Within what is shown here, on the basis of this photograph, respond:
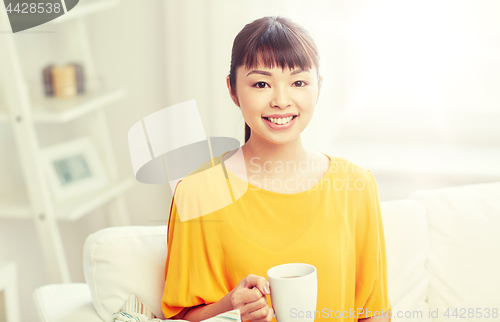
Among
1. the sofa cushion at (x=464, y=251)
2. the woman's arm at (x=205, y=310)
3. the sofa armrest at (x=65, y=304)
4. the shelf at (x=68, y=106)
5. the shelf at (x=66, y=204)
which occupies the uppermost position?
the shelf at (x=68, y=106)

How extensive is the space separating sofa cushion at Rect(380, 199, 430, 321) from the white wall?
0.70m

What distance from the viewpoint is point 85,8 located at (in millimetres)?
1396

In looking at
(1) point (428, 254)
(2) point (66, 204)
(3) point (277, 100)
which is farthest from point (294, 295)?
(2) point (66, 204)

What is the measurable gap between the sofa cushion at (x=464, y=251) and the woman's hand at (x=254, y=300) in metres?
0.67

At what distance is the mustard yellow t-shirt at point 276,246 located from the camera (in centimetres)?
82

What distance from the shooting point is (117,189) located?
4.95ft

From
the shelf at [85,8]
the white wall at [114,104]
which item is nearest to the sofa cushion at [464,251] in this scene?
the white wall at [114,104]

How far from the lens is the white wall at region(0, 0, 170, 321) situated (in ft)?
4.57

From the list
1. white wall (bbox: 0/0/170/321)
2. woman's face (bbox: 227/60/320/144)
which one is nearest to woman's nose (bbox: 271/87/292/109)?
woman's face (bbox: 227/60/320/144)

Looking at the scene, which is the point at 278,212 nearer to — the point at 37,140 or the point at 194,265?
the point at 194,265

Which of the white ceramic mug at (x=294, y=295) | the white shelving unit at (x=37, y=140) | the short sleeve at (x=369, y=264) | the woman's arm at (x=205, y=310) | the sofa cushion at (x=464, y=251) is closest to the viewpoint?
the white ceramic mug at (x=294, y=295)

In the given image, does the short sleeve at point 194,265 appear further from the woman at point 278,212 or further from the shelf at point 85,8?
the shelf at point 85,8

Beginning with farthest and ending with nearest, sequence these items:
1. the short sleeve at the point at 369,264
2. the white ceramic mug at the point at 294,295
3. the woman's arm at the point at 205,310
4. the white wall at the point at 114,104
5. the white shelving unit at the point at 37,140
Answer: the white wall at the point at 114,104 → the white shelving unit at the point at 37,140 → the short sleeve at the point at 369,264 → the woman's arm at the point at 205,310 → the white ceramic mug at the point at 294,295

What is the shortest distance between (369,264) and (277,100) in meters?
0.37
